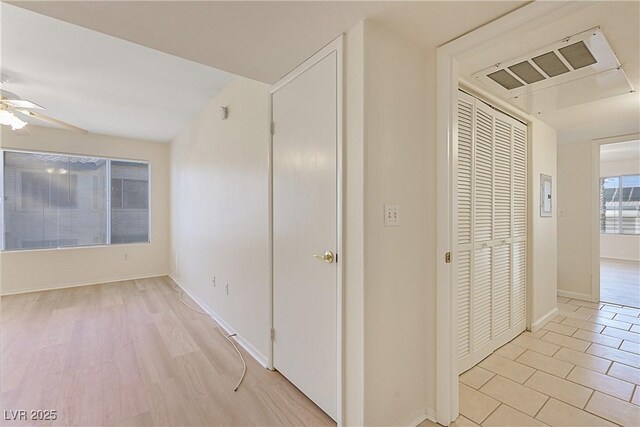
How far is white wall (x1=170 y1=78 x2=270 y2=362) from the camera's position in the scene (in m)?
2.36

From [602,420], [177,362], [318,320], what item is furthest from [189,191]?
[602,420]

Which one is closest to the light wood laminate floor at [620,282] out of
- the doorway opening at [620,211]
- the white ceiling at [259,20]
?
the doorway opening at [620,211]

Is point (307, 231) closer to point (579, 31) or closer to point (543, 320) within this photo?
point (579, 31)

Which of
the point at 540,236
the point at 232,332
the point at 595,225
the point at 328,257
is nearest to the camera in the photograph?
the point at 328,257

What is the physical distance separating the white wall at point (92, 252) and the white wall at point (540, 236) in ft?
18.4

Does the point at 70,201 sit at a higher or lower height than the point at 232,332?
higher

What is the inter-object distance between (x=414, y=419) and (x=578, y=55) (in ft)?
7.71

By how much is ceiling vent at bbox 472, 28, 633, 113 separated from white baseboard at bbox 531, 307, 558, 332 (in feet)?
6.88

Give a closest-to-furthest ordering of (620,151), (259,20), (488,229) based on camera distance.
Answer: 1. (259,20)
2. (488,229)
3. (620,151)

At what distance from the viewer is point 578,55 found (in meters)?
1.70

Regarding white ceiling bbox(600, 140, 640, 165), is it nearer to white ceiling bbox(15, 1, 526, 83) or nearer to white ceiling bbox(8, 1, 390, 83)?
white ceiling bbox(15, 1, 526, 83)

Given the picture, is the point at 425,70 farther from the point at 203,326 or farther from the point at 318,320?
the point at 203,326

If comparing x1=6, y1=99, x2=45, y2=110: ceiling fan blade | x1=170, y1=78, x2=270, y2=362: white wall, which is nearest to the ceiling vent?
x1=170, y1=78, x2=270, y2=362: white wall

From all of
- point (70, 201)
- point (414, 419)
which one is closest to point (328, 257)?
point (414, 419)
